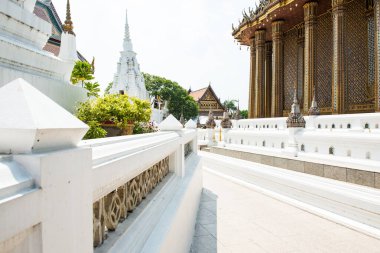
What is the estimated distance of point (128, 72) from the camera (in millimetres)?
17500

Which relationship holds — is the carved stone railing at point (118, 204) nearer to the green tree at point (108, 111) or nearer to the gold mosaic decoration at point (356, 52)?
the green tree at point (108, 111)

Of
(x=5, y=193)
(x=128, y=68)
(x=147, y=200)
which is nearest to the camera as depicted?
(x=5, y=193)

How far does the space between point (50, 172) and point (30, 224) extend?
139 mm

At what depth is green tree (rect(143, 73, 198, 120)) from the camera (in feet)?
129

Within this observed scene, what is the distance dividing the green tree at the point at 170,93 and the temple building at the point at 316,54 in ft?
74.0

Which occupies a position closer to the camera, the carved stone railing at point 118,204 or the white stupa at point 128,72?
the carved stone railing at point 118,204

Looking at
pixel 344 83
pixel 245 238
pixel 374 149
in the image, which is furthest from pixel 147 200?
pixel 344 83

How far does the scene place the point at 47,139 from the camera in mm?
761

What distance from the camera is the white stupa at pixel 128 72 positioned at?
17.2 meters

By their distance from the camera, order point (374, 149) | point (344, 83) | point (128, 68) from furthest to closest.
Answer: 1. point (128, 68)
2. point (344, 83)
3. point (374, 149)

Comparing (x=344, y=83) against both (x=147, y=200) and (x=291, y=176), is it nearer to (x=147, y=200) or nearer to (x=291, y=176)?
A: (x=291, y=176)

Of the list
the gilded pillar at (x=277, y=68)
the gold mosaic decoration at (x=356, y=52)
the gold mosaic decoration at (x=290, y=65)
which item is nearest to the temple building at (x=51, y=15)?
the gilded pillar at (x=277, y=68)

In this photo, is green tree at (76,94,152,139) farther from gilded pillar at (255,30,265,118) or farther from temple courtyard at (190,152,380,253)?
gilded pillar at (255,30,265,118)

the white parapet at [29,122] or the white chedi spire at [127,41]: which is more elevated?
the white chedi spire at [127,41]
